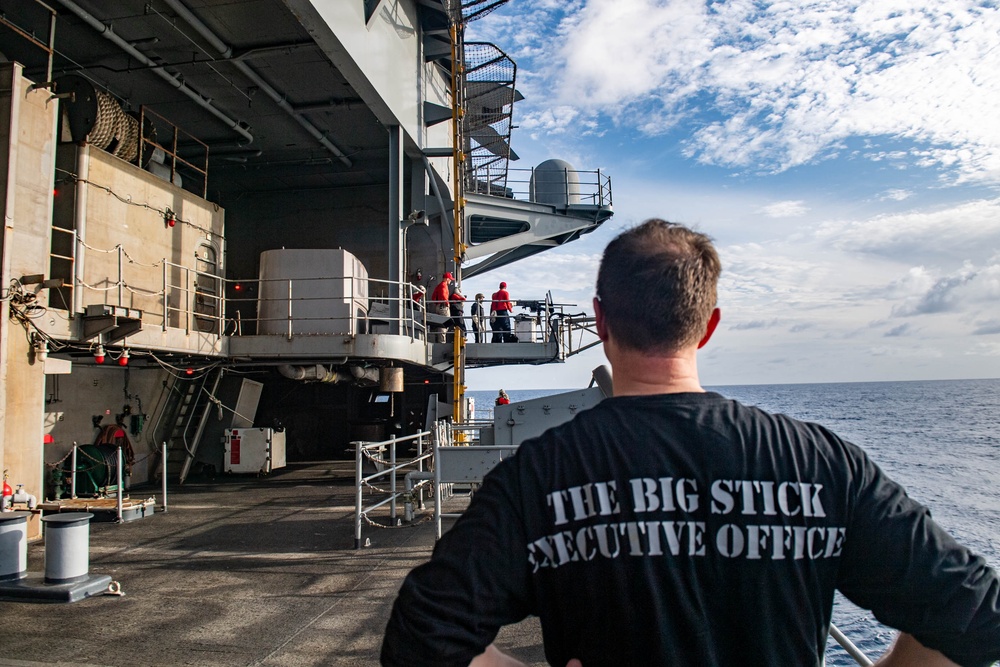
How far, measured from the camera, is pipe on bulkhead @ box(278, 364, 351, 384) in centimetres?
1316

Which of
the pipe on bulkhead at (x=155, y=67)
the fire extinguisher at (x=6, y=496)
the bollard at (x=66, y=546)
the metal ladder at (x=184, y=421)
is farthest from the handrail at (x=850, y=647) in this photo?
the metal ladder at (x=184, y=421)

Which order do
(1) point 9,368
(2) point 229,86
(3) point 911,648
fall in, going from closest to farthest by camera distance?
(3) point 911,648 < (1) point 9,368 < (2) point 229,86

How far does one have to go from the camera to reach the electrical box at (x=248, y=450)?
14703mm

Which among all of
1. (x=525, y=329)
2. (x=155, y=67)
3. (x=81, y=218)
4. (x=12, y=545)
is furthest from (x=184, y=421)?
(x=12, y=545)

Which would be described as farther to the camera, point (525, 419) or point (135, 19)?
point (135, 19)

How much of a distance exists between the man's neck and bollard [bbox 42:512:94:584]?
20.7 ft

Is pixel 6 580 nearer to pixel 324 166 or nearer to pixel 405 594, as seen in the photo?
pixel 405 594

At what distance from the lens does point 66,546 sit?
599 centimetres

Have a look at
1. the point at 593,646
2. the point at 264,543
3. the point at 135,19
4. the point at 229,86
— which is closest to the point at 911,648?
the point at 593,646

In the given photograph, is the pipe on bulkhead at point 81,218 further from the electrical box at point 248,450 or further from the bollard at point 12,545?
the electrical box at point 248,450

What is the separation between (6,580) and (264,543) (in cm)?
291

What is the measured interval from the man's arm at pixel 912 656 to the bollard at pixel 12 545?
6611mm

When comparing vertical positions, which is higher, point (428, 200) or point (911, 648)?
point (428, 200)

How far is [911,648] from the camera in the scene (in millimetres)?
1389
